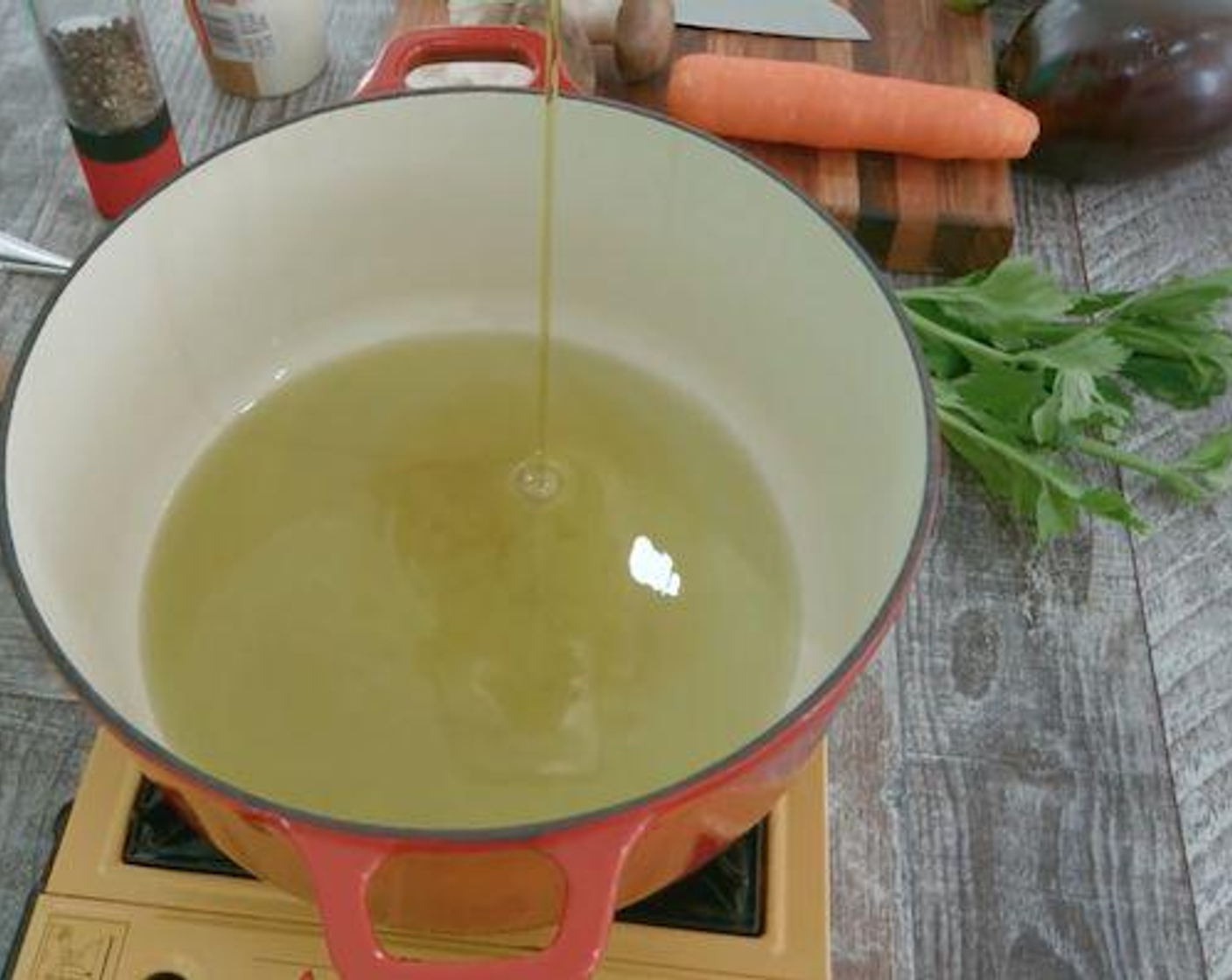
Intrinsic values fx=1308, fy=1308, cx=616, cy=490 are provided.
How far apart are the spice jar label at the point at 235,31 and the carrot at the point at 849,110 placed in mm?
318

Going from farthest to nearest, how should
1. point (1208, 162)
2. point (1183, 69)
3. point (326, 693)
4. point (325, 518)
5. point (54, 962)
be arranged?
point (1208, 162) < point (1183, 69) < point (325, 518) < point (326, 693) < point (54, 962)

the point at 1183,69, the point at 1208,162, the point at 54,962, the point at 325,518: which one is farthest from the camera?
the point at 1208,162

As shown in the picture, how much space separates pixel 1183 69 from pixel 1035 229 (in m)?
0.15

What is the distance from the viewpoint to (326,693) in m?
0.72

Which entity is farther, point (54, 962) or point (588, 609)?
point (588, 609)

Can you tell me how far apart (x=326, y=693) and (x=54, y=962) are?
191 millimetres

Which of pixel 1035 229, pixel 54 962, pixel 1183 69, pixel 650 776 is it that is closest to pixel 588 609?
pixel 650 776

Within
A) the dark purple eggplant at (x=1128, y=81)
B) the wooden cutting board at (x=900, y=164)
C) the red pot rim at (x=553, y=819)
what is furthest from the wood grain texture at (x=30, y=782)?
the dark purple eggplant at (x=1128, y=81)

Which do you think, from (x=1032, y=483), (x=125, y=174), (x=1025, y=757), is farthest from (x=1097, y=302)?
(x=125, y=174)

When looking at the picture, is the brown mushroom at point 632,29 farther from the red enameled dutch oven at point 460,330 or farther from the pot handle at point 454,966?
the pot handle at point 454,966

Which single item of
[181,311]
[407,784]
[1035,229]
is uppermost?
[1035,229]

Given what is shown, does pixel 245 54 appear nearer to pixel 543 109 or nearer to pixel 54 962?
pixel 543 109

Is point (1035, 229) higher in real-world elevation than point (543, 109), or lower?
higher

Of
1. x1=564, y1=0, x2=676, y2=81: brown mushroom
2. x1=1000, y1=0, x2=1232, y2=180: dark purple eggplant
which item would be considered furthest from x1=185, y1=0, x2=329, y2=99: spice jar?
x1=1000, y1=0, x2=1232, y2=180: dark purple eggplant
